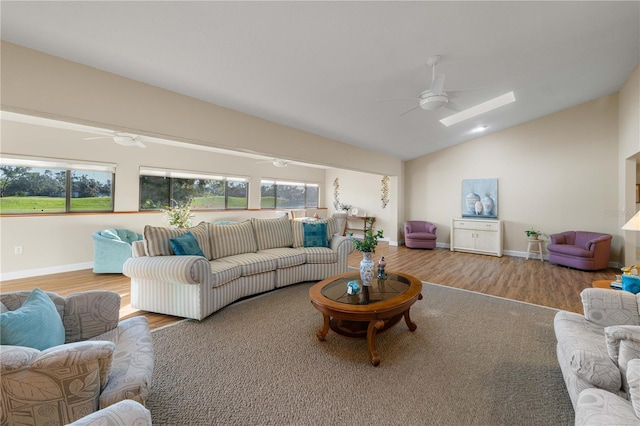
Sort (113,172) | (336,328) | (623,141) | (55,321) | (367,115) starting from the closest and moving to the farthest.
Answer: (55,321) < (336,328) < (367,115) < (623,141) < (113,172)

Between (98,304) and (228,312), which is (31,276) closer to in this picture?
(228,312)

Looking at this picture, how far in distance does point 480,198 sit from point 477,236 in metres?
0.98

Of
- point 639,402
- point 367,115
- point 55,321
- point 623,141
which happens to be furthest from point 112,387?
point 623,141

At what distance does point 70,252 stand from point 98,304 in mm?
4340

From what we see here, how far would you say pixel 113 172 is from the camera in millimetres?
5305

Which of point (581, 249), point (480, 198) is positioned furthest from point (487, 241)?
point (581, 249)

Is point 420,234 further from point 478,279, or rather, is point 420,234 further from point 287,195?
point 287,195

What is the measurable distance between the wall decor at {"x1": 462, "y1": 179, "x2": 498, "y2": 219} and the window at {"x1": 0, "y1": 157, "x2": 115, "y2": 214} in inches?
322

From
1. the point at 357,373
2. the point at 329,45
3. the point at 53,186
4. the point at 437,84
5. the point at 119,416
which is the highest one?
the point at 329,45

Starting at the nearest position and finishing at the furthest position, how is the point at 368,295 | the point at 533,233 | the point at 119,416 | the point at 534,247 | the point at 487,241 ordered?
the point at 119,416 < the point at 368,295 < the point at 533,233 < the point at 534,247 < the point at 487,241

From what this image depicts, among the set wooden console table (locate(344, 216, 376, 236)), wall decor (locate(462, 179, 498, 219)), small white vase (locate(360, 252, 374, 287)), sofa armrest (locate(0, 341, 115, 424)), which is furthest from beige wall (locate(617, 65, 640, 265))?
sofa armrest (locate(0, 341, 115, 424))

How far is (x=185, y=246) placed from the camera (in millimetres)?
3102

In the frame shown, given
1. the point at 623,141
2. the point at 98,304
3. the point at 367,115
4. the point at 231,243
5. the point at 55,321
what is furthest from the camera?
the point at 623,141

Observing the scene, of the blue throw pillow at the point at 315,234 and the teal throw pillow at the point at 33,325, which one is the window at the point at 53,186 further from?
the teal throw pillow at the point at 33,325
